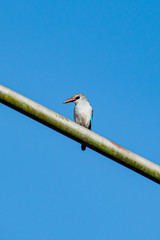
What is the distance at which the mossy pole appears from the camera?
6.85 feet

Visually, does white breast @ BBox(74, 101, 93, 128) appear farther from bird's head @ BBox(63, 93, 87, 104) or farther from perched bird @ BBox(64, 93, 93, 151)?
bird's head @ BBox(63, 93, 87, 104)

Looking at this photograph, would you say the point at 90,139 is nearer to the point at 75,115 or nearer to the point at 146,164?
the point at 146,164

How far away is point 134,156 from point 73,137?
40 cm

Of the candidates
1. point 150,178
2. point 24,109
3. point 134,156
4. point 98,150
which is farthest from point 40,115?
point 150,178

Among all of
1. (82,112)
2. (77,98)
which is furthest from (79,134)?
(77,98)

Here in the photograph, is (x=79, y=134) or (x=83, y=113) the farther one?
(x=83, y=113)

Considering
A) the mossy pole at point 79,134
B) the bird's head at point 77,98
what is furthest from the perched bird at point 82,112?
the mossy pole at point 79,134

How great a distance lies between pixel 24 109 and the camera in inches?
82.2

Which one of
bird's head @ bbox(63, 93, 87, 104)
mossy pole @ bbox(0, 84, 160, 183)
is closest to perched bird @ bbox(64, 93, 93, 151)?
bird's head @ bbox(63, 93, 87, 104)

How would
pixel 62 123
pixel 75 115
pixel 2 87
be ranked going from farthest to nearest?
pixel 75 115 → pixel 62 123 → pixel 2 87

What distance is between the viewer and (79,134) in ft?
7.33

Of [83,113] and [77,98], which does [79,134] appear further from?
[77,98]

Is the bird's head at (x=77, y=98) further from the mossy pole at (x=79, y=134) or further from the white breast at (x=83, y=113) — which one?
the mossy pole at (x=79, y=134)

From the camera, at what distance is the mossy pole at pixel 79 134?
6.85ft
